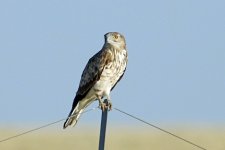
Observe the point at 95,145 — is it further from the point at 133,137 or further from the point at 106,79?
→ the point at 106,79

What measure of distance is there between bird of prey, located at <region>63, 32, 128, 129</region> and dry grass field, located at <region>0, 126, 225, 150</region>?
46.1 ft

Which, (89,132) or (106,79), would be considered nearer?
(106,79)

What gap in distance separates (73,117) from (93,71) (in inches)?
33.9

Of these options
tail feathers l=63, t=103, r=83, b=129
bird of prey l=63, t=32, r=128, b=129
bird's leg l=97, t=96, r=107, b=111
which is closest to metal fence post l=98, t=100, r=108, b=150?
bird's leg l=97, t=96, r=107, b=111

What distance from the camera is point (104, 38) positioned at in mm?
17172

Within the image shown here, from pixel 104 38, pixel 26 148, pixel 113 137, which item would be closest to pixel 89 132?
pixel 113 137

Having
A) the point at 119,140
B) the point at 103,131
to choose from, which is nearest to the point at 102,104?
the point at 103,131

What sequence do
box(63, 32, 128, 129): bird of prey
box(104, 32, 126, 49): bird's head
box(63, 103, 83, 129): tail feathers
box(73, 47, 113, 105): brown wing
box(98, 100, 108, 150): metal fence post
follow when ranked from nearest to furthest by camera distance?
box(98, 100, 108, 150): metal fence post, box(63, 103, 83, 129): tail feathers, box(63, 32, 128, 129): bird of prey, box(73, 47, 113, 105): brown wing, box(104, 32, 126, 49): bird's head

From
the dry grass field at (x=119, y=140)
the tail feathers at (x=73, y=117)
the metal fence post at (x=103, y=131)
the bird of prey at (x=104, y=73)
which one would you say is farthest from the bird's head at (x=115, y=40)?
the dry grass field at (x=119, y=140)

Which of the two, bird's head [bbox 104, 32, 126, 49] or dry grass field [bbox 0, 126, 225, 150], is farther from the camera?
dry grass field [bbox 0, 126, 225, 150]

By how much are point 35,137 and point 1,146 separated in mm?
5124

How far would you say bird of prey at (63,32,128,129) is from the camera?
16.7 m

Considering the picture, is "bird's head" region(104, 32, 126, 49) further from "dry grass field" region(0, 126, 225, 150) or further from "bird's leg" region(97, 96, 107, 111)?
"dry grass field" region(0, 126, 225, 150)

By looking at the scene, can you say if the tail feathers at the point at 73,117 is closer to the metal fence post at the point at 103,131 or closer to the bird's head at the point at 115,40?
the bird's head at the point at 115,40
